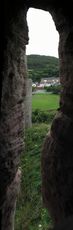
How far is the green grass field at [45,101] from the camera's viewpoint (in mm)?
17703

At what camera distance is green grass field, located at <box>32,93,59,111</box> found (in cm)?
1770

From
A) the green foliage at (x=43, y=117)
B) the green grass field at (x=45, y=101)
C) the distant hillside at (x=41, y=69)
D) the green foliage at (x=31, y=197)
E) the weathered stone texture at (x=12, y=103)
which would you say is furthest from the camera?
the distant hillside at (x=41, y=69)

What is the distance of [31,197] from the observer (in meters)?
7.12

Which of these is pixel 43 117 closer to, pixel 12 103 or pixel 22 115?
pixel 22 115

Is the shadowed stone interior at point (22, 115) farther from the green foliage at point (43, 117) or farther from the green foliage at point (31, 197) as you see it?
the green foliage at point (43, 117)

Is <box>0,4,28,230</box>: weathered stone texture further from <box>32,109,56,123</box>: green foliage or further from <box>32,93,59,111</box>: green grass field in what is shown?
<box>32,93,59,111</box>: green grass field

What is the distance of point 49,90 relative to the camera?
21375 millimetres

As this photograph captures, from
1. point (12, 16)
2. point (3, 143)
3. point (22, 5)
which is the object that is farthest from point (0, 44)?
point (3, 143)

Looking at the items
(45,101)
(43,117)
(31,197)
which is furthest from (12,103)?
(45,101)

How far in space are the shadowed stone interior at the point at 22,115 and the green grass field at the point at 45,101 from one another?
1313cm

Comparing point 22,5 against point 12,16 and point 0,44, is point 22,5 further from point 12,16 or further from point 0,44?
point 0,44

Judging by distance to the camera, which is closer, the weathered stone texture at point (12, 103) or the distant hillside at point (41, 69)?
the weathered stone texture at point (12, 103)

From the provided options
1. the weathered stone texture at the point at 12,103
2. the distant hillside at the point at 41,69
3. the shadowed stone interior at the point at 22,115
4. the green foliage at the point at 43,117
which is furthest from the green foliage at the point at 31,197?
the distant hillside at the point at 41,69

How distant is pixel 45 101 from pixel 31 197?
12.5 m
